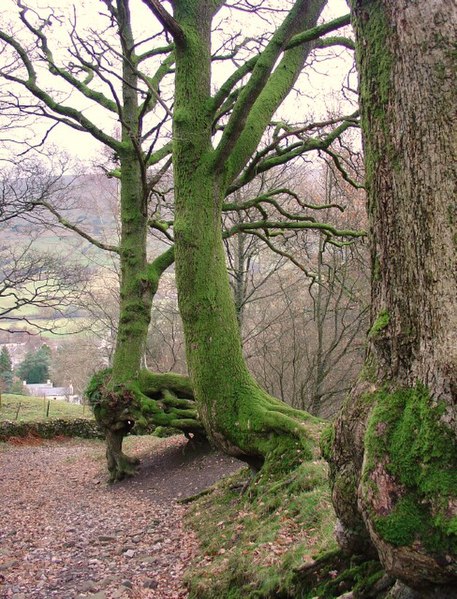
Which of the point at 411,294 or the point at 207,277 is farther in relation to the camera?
the point at 207,277

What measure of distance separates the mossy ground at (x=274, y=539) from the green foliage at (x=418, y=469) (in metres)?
0.75

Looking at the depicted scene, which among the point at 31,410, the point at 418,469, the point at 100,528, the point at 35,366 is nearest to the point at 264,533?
the point at 418,469

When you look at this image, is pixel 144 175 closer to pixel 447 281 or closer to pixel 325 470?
pixel 325 470

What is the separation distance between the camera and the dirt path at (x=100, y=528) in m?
5.48

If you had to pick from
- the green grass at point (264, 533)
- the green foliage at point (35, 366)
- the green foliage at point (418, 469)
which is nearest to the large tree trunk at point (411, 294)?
the green foliage at point (418, 469)

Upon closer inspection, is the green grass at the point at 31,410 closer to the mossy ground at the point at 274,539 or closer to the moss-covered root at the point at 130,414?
the moss-covered root at the point at 130,414

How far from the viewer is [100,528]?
7598 millimetres

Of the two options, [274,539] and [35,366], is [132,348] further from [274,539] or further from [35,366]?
[35,366]

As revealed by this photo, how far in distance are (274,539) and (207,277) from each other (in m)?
3.18

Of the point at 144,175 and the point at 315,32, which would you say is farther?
the point at 144,175

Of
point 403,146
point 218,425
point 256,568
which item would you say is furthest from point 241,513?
point 403,146

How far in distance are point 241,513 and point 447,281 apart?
15.8 ft

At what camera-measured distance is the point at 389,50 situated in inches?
112

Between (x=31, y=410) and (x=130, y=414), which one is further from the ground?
(x=130, y=414)
